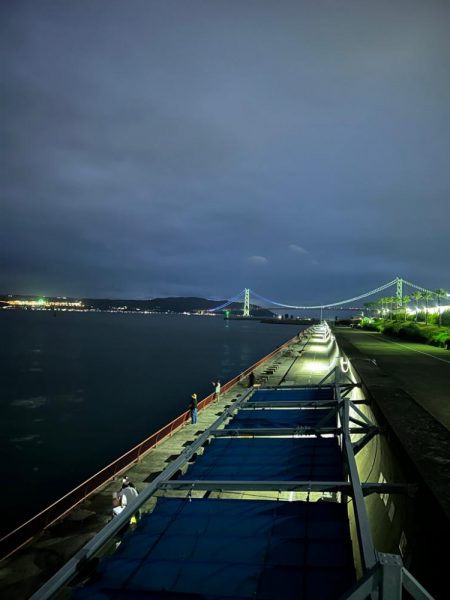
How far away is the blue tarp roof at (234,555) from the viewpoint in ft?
10.1

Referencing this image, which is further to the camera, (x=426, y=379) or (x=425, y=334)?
(x=425, y=334)

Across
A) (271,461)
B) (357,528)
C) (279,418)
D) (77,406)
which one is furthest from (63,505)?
(77,406)

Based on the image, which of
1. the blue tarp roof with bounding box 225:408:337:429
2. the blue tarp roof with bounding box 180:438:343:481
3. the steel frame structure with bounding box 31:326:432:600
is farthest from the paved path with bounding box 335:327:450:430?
the steel frame structure with bounding box 31:326:432:600

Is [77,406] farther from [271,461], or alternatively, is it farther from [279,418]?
[271,461]

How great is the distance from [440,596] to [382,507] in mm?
3736

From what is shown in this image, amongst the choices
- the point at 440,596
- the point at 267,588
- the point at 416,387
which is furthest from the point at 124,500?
the point at 416,387

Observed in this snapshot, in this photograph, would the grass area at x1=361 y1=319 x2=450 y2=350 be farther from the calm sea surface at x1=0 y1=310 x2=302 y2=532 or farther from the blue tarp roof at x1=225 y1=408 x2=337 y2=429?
the blue tarp roof at x1=225 y1=408 x2=337 y2=429

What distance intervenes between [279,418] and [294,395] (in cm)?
207

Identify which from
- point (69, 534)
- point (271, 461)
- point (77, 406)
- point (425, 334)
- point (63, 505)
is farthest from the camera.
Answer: point (77, 406)

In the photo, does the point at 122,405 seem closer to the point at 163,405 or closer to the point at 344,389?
the point at 163,405

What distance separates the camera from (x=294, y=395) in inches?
397

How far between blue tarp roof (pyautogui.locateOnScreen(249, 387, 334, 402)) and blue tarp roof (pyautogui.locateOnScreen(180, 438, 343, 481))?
3.35 m

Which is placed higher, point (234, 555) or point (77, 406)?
point (234, 555)

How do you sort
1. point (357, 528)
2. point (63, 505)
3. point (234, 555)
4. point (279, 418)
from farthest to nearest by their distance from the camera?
1. point (63, 505)
2. point (279, 418)
3. point (234, 555)
4. point (357, 528)
